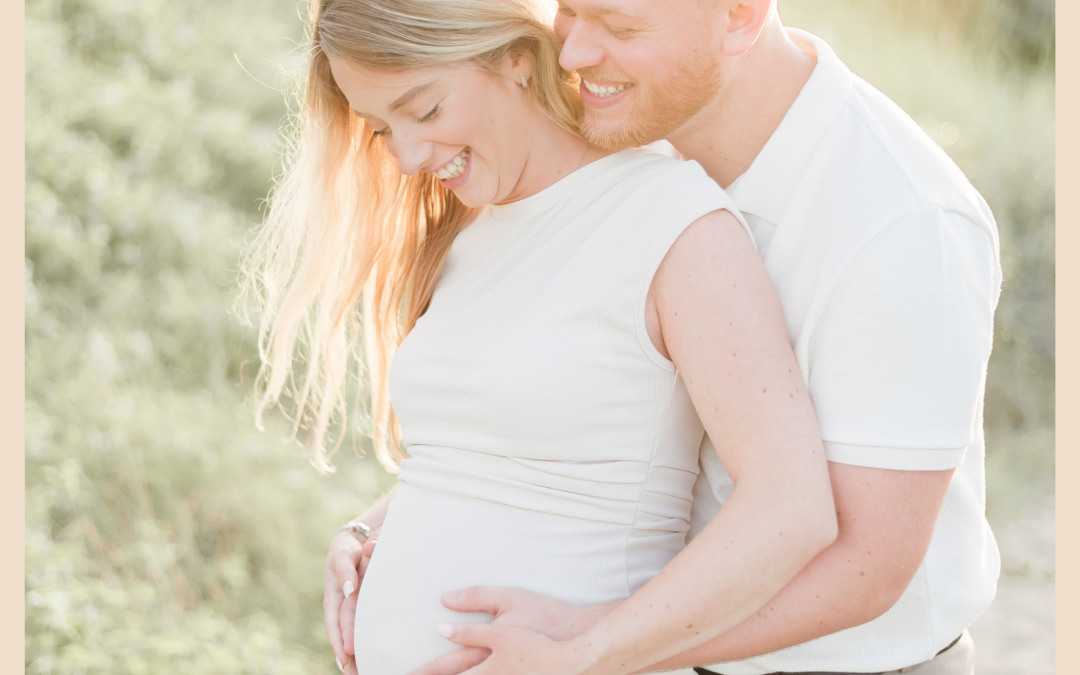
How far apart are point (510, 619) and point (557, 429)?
33cm

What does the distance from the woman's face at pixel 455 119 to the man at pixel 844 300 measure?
0.16 metres

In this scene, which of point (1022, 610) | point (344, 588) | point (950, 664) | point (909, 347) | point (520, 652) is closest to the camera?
point (909, 347)

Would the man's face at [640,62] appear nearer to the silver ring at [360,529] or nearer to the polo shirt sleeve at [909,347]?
the polo shirt sleeve at [909,347]

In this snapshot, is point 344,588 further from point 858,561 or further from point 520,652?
point 858,561

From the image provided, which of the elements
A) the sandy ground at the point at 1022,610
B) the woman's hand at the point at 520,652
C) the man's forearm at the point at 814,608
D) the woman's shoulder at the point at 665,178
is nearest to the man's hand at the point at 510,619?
the woman's hand at the point at 520,652

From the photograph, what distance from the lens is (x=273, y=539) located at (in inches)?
141

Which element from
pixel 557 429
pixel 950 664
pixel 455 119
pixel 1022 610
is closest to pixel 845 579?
pixel 950 664

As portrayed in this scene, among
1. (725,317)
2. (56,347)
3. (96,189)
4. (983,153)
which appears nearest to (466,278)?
(725,317)

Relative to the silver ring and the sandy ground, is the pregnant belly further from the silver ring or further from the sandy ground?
the sandy ground

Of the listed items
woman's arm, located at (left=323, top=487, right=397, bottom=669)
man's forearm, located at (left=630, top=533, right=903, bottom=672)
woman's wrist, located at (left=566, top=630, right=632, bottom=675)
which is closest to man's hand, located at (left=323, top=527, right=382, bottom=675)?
woman's arm, located at (left=323, top=487, right=397, bottom=669)

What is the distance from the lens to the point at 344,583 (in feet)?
6.34

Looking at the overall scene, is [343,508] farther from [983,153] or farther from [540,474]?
[983,153]

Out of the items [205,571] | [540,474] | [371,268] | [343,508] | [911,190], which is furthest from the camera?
[343,508]

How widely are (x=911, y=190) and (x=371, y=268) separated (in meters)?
1.34
